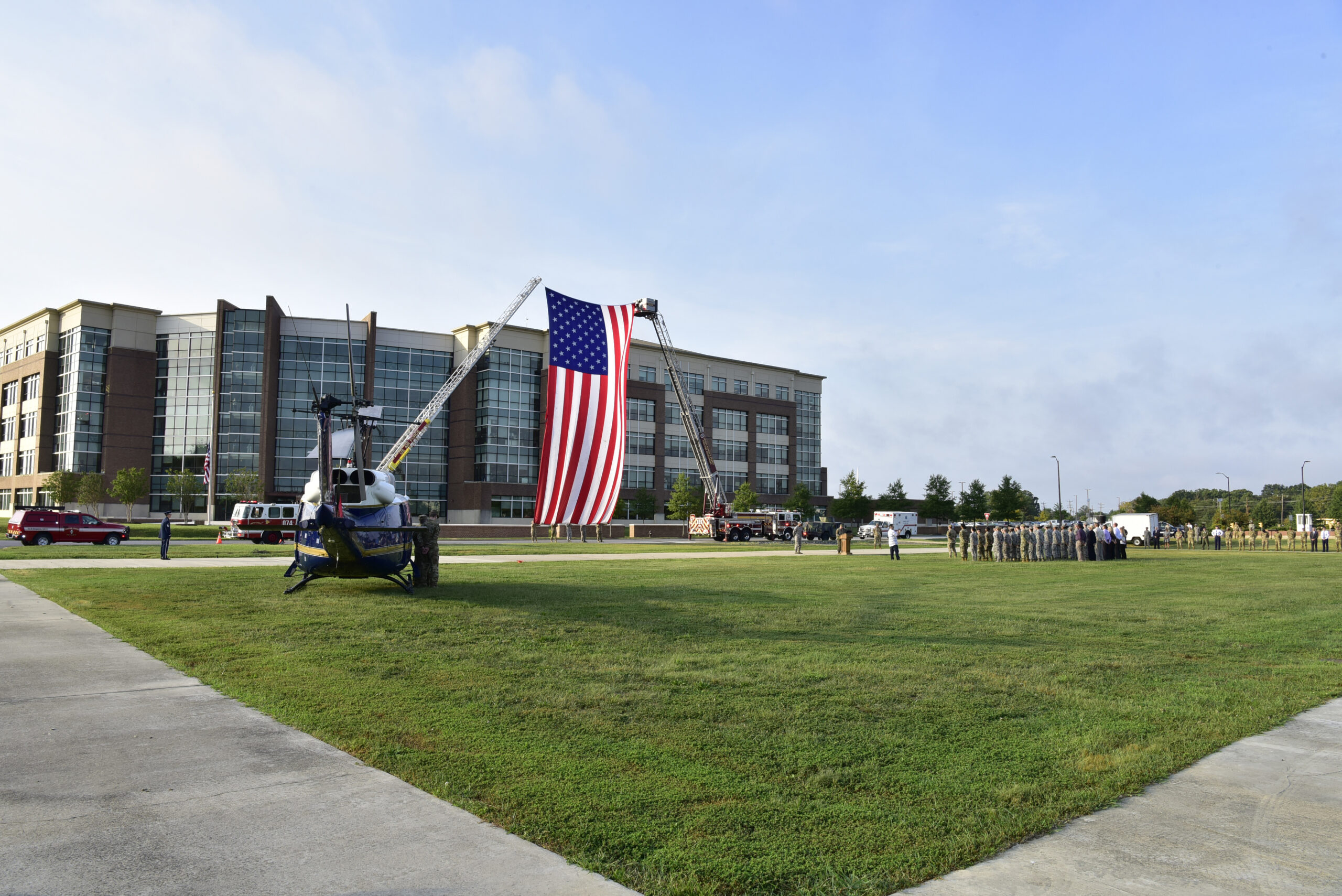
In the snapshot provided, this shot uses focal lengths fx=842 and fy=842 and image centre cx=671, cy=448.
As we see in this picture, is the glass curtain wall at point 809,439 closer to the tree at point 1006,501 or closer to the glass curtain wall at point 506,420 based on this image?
the tree at point 1006,501

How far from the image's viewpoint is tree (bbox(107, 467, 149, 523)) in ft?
219

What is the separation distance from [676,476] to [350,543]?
71450 mm

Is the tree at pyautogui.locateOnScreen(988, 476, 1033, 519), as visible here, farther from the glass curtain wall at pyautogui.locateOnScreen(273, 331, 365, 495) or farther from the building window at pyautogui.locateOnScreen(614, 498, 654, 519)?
the glass curtain wall at pyautogui.locateOnScreen(273, 331, 365, 495)

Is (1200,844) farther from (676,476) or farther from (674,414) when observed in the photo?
(674,414)

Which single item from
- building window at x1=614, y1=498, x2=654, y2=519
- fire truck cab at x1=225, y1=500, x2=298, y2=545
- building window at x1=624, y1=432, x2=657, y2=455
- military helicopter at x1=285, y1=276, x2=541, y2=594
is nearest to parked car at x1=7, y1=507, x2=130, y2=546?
fire truck cab at x1=225, y1=500, x2=298, y2=545

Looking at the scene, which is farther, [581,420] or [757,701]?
[581,420]

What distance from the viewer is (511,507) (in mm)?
78688

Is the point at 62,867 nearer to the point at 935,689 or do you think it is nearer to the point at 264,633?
the point at 935,689

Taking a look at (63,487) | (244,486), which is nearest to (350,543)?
(244,486)

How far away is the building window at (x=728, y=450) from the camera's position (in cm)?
9212

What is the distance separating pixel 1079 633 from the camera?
1203 centimetres

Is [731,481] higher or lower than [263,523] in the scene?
higher

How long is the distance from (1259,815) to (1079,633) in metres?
7.70

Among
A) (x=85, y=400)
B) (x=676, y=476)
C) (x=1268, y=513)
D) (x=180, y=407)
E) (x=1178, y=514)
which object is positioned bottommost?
(x=1178, y=514)
